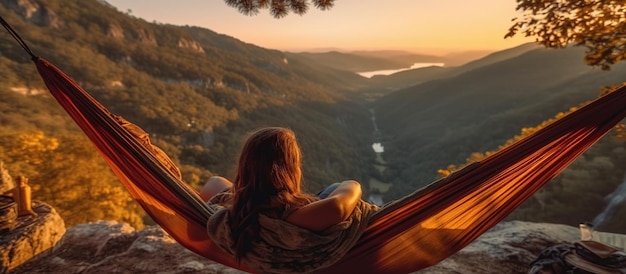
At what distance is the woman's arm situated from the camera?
3.51 feet

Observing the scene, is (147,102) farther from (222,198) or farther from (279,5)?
(222,198)

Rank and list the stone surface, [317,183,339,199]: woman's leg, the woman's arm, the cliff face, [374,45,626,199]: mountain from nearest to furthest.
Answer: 1. the woman's arm
2. [317,183,339,199]: woman's leg
3. the stone surface
4. the cliff face
5. [374,45,626,199]: mountain

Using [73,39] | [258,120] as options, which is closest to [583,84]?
[258,120]

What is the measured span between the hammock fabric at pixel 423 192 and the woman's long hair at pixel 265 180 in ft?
1.21

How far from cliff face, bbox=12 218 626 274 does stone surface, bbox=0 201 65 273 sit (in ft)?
0.22

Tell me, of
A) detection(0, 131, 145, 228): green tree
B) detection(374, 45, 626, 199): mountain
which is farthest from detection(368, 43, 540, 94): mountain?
detection(0, 131, 145, 228): green tree

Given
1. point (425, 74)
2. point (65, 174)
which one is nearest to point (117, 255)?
point (65, 174)

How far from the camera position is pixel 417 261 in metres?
1.55

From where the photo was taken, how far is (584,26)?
2617mm

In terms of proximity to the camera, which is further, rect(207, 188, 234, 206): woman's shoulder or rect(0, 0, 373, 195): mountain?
rect(0, 0, 373, 195): mountain

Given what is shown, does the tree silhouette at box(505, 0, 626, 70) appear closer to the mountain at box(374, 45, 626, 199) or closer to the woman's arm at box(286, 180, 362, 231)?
the woman's arm at box(286, 180, 362, 231)

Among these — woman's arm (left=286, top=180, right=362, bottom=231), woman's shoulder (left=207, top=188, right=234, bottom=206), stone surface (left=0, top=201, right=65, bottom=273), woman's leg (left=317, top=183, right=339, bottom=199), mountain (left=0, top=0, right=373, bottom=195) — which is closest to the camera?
woman's arm (left=286, top=180, right=362, bottom=231)

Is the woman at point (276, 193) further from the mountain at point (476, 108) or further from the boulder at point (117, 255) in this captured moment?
the mountain at point (476, 108)

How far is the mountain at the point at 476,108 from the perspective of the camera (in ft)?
118
